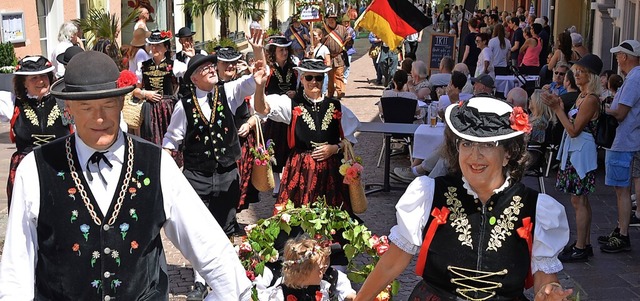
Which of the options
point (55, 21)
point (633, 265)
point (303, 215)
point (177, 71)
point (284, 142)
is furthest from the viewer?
point (55, 21)

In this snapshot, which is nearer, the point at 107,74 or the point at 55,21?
the point at 107,74

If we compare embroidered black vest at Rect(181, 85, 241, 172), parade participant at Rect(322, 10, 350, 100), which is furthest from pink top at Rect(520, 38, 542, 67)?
embroidered black vest at Rect(181, 85, 241, 172)

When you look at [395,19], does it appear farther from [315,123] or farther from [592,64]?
[315,123]

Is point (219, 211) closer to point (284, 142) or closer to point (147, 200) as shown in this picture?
point (284, 142)

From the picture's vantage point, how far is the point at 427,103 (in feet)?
44.2

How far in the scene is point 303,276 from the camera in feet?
18.8

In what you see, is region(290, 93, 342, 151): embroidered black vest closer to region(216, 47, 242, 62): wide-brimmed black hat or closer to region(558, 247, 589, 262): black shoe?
region(216, 47, 242, 62): wide-brimmed black hat

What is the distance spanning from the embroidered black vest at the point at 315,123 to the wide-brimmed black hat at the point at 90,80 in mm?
4091

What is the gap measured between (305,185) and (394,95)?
529 cm

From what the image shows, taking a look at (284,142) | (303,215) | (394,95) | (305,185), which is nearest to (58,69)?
(394,95)

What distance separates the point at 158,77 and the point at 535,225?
346 inches

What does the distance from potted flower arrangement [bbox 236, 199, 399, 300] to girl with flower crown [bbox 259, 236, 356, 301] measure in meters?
0.35

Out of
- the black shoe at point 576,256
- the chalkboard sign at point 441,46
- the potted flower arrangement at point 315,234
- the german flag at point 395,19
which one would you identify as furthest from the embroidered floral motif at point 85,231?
the chalkboard sign at point 441,46

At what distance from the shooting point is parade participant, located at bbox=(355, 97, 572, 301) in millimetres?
3979
